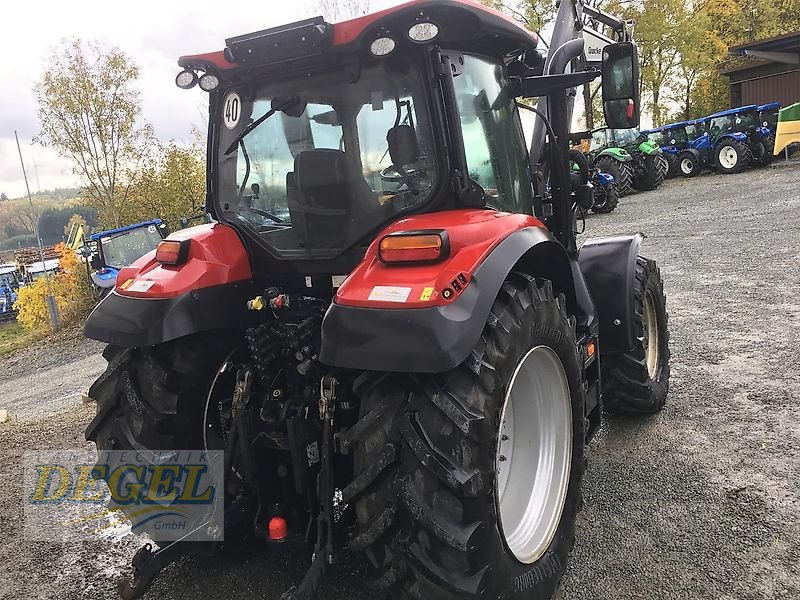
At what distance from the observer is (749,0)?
2509cm

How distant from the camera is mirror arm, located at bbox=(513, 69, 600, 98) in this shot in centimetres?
258

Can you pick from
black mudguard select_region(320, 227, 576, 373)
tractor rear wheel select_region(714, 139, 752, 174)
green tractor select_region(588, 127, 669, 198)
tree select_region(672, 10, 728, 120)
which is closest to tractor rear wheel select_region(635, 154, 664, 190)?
green tractor select_region(588, 127, 669, 198)

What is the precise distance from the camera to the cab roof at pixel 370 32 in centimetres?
202

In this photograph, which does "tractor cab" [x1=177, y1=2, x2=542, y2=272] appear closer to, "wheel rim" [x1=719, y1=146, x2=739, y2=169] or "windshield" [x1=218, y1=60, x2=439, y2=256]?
"windshield" [x1=218, y1=60, x2=439, y2=256]

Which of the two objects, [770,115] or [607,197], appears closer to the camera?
[607,197]

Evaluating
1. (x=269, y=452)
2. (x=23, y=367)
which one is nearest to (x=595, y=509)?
(x=269, y=452)

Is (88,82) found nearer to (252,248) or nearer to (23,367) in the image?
(23,367)

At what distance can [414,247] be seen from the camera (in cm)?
187

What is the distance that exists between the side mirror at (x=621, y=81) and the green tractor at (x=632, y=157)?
14.3 meters

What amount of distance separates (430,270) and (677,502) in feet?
5.83

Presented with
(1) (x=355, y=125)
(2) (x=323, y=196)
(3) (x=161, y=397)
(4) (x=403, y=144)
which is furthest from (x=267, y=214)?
(3) (x=161, y=397)

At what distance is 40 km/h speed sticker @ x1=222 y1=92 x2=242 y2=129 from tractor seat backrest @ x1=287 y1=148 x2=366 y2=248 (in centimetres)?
36

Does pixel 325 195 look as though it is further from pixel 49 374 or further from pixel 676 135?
pixel 676 135
